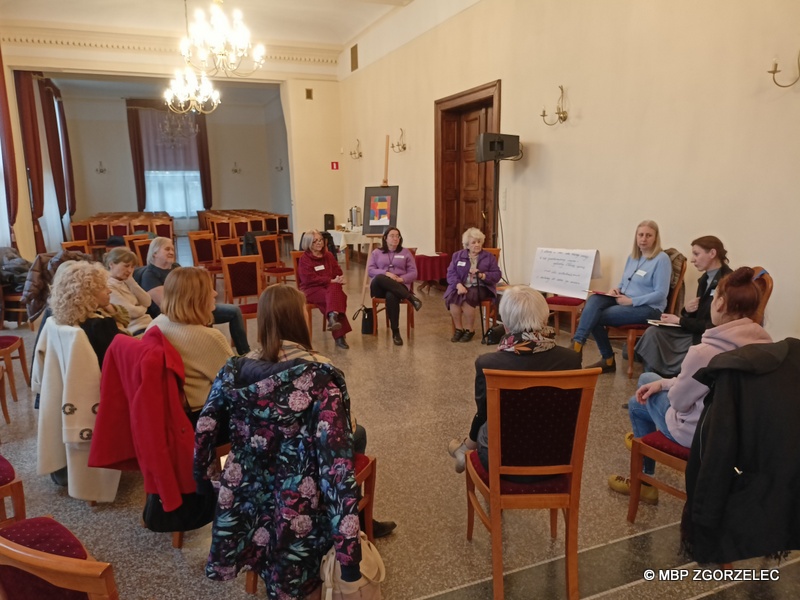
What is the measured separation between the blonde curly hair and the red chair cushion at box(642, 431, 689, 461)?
2503 mm

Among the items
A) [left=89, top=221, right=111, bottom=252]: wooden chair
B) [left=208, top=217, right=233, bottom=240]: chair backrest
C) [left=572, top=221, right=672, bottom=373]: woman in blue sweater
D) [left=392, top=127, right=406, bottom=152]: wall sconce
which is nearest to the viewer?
[left=572, top=221, right=672, bottom=373]: woman in blue sweater

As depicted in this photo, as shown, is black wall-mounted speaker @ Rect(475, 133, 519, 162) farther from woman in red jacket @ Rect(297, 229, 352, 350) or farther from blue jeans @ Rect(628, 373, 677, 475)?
blue jeans @ Rect(628, 373, 677, 475)

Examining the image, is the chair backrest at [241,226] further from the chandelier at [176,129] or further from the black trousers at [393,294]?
the chandelier at [176,129]

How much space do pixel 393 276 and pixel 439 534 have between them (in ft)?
10.7

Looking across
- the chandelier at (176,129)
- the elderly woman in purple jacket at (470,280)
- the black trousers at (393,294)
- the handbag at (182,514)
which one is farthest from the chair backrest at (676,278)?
the chandelier at (176,129)

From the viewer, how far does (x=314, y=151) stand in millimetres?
11281

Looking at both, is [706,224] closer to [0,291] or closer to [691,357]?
[691,357]

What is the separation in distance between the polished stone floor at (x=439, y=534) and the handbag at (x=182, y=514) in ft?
0.38

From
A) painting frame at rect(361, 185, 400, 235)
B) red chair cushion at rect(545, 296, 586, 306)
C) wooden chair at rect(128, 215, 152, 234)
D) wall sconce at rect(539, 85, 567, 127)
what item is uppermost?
wall sconce at rect(539, 85, 567, 127)

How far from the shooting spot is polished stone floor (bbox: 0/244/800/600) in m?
2.01

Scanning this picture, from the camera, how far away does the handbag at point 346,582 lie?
5.29 ft

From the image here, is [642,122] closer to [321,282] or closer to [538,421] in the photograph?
[321,282]

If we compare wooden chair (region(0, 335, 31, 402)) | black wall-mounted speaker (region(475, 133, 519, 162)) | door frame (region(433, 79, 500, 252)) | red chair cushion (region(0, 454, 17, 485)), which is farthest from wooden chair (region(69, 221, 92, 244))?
red chair cushion (region(0, 454, 17, 485))

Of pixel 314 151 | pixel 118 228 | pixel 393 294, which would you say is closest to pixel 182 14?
pixel 314 151
